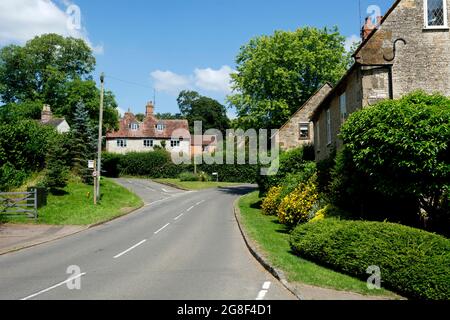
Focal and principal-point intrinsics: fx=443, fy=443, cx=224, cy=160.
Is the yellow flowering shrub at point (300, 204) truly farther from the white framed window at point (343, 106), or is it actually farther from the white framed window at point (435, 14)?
the white framed window at point (435, 14)

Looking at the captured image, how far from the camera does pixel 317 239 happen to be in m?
12.2

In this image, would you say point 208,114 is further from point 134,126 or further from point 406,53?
point 406,53

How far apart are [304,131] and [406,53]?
80.1 ft

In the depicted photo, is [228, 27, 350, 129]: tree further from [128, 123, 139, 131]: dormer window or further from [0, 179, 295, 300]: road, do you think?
[128, 123, 139, 131]: dormer window

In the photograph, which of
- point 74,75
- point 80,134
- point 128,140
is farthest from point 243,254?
point 128,140

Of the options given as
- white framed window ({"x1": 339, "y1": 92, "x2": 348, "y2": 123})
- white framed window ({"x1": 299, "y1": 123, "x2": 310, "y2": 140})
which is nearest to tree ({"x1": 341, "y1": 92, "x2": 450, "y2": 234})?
white framed window ({"x1": 339, "y1": 92, "x2": 348, "y2": 123})

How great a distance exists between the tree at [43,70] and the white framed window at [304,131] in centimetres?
2830

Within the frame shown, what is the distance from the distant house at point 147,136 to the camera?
80.2 meters

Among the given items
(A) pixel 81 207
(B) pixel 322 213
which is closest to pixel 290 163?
(B) pixel 322 213

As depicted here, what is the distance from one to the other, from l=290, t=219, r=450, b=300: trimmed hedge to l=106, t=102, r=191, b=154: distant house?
67.9 m

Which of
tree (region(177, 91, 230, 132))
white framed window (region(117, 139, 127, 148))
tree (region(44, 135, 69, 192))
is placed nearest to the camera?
tree (region(44, 135, 69, 192))

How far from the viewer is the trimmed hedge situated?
846 cm

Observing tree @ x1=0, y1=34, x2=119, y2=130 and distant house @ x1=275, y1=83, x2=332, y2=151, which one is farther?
tree @ x1=0, y1=34, x2=119, y2=130

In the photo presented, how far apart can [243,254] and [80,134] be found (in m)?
30.0
